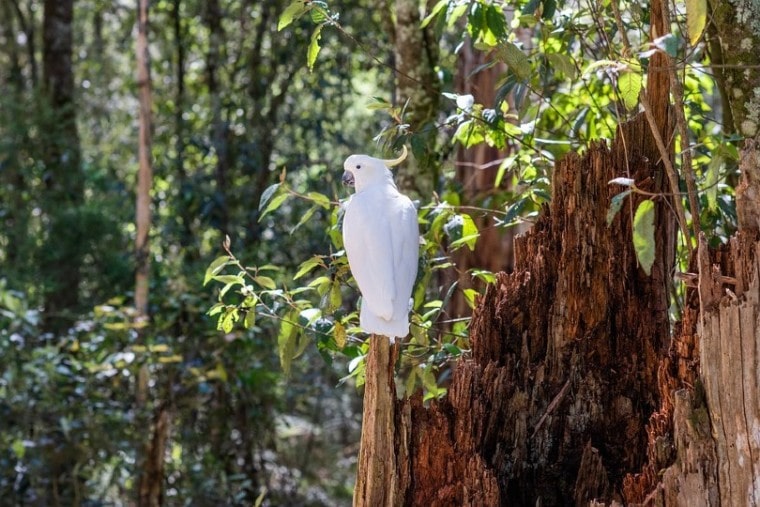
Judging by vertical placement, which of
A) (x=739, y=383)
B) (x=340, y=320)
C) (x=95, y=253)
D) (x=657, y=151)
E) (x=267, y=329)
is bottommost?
(x=739, y=383)

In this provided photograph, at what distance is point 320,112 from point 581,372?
5.05 metres

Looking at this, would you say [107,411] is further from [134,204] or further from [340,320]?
[340,320]

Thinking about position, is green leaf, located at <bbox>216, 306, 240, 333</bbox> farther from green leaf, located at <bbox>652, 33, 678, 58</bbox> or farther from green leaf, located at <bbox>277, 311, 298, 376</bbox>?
green leaf, located at <bbox>652, 33, 678, 58</bbox>

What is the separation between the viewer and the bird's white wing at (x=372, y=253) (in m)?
2.66

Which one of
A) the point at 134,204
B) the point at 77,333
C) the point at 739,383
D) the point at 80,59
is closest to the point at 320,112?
the point at 134,204

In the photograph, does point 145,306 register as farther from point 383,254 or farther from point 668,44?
point 668,44

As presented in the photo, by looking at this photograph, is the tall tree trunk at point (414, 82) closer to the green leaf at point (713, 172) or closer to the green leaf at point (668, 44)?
the green leaf at point (713, 172)

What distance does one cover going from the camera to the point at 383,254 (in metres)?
2.69

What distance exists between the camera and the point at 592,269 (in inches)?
112

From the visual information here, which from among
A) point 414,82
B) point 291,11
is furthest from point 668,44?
point 414,82

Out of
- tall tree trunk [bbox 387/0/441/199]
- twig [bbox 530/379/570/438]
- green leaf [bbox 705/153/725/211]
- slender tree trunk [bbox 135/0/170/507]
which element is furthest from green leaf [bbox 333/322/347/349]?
slender tree trunk [bbox 135/0/170/507]

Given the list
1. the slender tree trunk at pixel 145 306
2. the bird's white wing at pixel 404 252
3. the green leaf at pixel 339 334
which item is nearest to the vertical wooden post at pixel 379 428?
the bird's white wing at pixel 404 252

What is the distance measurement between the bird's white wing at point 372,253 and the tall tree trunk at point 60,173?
3.89 meters

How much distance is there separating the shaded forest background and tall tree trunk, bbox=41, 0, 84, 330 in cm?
2
